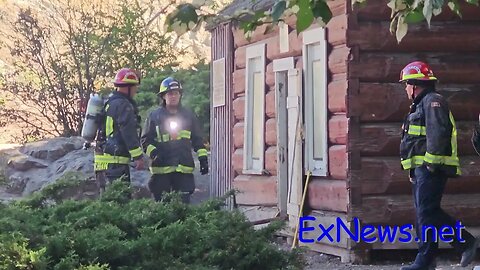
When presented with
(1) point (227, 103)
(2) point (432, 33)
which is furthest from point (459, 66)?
(1) point (227, 103)

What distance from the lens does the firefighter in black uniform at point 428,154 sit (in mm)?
7957

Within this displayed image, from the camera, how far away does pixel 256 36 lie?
12070 mm

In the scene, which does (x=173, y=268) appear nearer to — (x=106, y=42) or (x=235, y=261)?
(x=235, y=261)

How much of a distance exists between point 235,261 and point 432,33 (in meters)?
5.06

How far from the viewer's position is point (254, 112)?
1215 cm

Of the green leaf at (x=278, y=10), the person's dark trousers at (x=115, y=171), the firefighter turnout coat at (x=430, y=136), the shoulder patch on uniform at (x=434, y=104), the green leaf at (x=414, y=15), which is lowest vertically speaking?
the person's dark trousers at (x=115, y=171)

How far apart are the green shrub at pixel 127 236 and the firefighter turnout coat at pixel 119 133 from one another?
437 cm

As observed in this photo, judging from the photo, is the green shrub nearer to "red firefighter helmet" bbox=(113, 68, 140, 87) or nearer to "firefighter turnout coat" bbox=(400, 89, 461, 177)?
"firefighter turnout coat" bbox=(400, 89, 461, 177)

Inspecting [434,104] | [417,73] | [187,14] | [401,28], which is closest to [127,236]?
[187,14]

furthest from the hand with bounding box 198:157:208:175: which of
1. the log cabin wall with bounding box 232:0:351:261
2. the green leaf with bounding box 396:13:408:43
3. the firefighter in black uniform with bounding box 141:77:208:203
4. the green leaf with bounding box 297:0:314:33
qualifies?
the green leaf with bounding box 297:0:314:33

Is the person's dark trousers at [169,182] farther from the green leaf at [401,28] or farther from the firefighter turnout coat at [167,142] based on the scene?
the green leaf at [401,28]

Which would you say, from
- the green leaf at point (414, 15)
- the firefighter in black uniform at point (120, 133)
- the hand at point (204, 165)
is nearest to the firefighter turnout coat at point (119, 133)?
the firefighter in black uniform at point (120, 133)

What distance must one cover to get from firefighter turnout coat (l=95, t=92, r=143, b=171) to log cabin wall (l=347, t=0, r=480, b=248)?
102 inches

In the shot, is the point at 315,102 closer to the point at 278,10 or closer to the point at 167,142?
the point at 167,142
